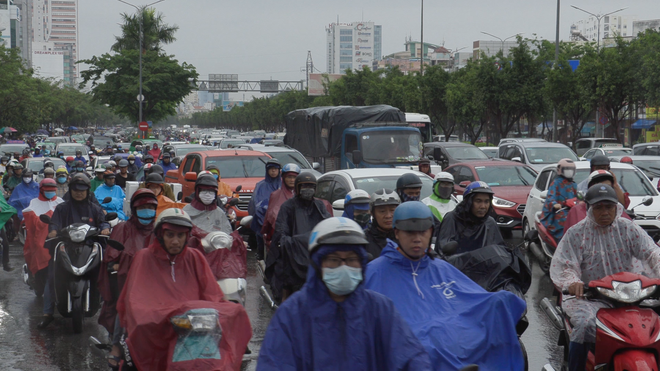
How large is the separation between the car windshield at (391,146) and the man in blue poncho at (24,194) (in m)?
8.89

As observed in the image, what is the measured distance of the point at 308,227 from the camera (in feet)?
25.5

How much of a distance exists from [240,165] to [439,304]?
497 inches

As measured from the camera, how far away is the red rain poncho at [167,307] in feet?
15.5

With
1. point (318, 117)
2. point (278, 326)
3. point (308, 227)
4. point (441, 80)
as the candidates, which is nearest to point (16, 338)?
point (308, 227)

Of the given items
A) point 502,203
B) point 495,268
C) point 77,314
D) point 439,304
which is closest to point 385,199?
point 495,268

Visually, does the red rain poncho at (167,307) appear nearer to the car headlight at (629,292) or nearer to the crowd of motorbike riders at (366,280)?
the crowd of motorbike riders at (366,280)

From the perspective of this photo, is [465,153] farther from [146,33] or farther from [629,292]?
[146,33]

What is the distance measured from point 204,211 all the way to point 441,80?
4506 centimetres

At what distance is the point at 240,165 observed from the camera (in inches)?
662

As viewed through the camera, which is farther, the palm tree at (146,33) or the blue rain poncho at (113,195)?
the palm tree at (146,33)

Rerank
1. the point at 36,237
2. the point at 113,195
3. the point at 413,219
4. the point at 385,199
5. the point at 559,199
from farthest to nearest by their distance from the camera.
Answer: the point at 113,195, the point at 559,199, the point at 36,237, the point at 385,199, the point at 413,219

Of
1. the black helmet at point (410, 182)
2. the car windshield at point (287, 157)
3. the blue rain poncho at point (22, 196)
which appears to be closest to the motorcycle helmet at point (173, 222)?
the black helmet at point (410, 182)

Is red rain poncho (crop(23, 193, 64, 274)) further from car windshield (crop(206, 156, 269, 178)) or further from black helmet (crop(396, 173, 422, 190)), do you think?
car windshield (crop(206, 156, 269, 178))

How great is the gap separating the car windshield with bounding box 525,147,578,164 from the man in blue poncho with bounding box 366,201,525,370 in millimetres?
17913
